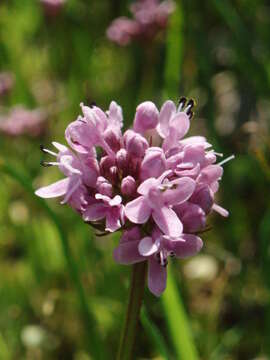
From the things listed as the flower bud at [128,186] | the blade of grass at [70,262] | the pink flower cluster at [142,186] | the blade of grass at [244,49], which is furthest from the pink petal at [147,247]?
the blade of grass at [244,49]

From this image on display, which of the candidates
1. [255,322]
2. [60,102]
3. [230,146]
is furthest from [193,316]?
[60,102]

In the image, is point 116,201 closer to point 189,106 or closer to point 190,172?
point 190,172

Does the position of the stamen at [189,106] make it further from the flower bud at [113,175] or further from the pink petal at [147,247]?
the pink petal at [147,247]

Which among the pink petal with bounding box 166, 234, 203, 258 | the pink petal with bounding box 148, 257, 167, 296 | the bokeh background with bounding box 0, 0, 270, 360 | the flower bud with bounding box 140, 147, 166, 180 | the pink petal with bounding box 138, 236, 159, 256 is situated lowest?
the bokeh background with bounding box 0, 0, 270, 360

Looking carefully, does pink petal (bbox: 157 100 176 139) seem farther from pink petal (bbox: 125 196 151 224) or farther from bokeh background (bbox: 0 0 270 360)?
bokeh background (bbox: 0 0 270 360)

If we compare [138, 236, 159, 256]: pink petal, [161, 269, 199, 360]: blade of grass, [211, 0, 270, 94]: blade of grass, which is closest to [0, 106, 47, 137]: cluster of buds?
[211, 0, 270, 94]: blade of grass

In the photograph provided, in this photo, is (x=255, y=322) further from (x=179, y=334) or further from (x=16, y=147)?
(x=16, y=147)
